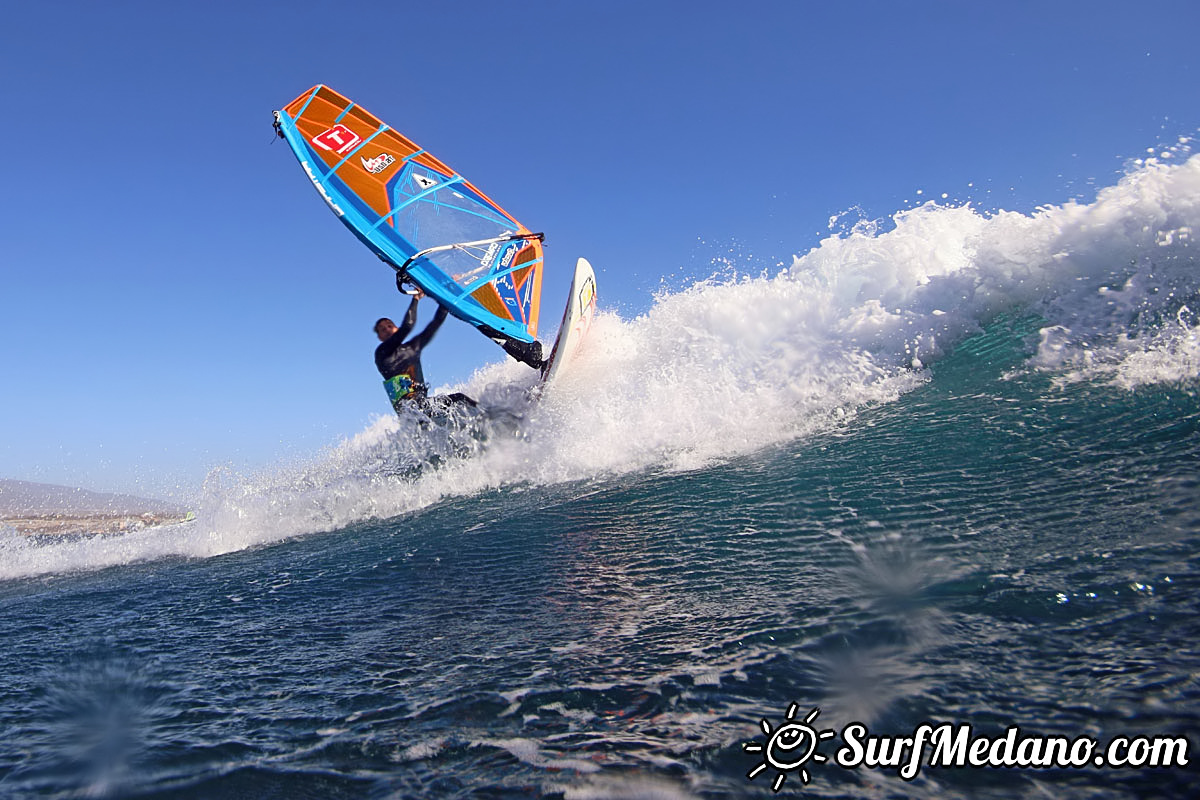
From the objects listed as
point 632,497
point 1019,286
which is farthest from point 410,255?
point 1019,286

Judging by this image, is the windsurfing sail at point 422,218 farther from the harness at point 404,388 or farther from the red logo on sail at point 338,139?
the harness at point 404,388

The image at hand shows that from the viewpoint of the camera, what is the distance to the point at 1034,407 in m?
4.50

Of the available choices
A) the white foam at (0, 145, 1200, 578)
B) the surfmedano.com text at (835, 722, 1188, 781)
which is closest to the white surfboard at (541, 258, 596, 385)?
the white foam at (0, 145, 1200, 578)

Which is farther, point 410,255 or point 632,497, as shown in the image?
point 410,255

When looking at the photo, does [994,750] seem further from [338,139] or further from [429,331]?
[338,139]

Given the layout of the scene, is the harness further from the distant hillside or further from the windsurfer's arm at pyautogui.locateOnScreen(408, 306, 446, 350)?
the distant hillside

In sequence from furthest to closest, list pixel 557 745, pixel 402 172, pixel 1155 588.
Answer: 1. pixel 402 172
2. pixel 1155 588
3. pixel 557 745

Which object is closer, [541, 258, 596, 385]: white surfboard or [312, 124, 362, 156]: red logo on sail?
[541, 258, 596, 385]: white surfboard

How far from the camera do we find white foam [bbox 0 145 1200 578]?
510 centimetres

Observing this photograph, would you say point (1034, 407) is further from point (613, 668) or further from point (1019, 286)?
point (613, 668)

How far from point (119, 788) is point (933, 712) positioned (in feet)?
7.02

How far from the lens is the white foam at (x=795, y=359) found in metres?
5.10

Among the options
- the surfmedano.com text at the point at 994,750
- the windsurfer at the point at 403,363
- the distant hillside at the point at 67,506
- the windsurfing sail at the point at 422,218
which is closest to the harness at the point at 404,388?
the windsurfer at the point at 403,363

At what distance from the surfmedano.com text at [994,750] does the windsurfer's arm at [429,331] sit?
7291mm
